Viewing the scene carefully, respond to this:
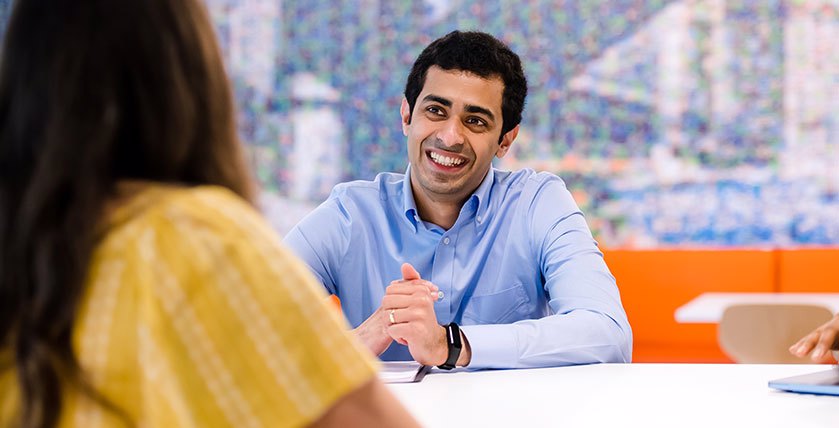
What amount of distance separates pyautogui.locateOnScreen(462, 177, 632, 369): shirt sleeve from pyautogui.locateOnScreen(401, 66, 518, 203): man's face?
0.54ft

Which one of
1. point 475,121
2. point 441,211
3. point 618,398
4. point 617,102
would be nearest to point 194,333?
point 618,398

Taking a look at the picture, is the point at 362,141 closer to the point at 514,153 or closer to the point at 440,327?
the point at 514,153

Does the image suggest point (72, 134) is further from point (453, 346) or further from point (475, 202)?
point (475, 202)

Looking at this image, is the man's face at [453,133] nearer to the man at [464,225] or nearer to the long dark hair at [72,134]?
the man at [464,225]

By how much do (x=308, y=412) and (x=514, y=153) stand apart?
3.95 m

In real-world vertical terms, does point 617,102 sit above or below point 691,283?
above

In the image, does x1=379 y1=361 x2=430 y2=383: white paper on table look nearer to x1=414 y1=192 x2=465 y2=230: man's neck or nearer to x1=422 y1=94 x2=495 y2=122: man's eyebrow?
x1=414 y1=192 x2=465 y2=230: man's neck

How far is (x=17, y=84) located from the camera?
66 centimetres

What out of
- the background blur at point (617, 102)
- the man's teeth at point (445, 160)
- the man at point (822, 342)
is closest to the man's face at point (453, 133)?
the man's teeth at point (445, 160)

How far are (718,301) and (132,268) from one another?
320 centimetres

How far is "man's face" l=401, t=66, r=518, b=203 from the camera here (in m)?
2.35

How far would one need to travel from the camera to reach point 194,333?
0.62 metres

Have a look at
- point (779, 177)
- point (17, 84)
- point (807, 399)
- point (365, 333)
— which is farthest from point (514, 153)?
point (17, 84)

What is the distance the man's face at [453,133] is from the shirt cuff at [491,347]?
638mm
